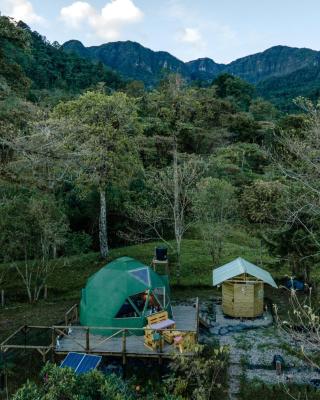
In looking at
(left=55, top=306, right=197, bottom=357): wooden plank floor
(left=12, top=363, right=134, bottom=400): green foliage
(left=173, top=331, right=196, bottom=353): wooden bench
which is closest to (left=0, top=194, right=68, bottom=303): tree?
(left=55, top=306, right=197, bottom=357): wooden plank floor

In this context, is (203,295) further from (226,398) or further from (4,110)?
(4,110)

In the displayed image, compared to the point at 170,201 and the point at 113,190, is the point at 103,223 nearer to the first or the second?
the point at 113,190

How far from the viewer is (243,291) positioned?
1820cm

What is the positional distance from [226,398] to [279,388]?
1.68m

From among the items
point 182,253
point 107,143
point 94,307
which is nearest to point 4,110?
point 94,307

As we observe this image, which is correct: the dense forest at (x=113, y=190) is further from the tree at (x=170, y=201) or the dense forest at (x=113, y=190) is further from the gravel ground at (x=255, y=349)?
the gravel ground at (x=255, y=349)

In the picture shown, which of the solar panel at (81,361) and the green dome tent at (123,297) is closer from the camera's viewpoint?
the solar panel at (81,361)

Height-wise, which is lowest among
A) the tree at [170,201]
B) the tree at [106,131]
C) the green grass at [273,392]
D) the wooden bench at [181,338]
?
the green grass at [273,392]

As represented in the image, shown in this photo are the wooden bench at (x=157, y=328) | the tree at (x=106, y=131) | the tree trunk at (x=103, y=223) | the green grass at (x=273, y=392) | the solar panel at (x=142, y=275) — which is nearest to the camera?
the green grass at (x=273, y=392)

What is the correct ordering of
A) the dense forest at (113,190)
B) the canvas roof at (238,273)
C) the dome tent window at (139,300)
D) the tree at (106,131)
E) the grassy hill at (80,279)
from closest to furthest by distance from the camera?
the dense forest at (113,190) → the dome tent window at (139,300) → the canvas roof at (238,273) → the grassy hill at (80,279) → the tree at (106,131)

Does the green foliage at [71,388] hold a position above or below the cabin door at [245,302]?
above

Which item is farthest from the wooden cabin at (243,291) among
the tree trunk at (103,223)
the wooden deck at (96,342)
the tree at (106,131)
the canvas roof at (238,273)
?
the tree at (106,131)

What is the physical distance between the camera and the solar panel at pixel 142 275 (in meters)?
16.1

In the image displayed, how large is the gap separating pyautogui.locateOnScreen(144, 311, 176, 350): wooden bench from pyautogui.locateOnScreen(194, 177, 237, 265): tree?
9.78 m
